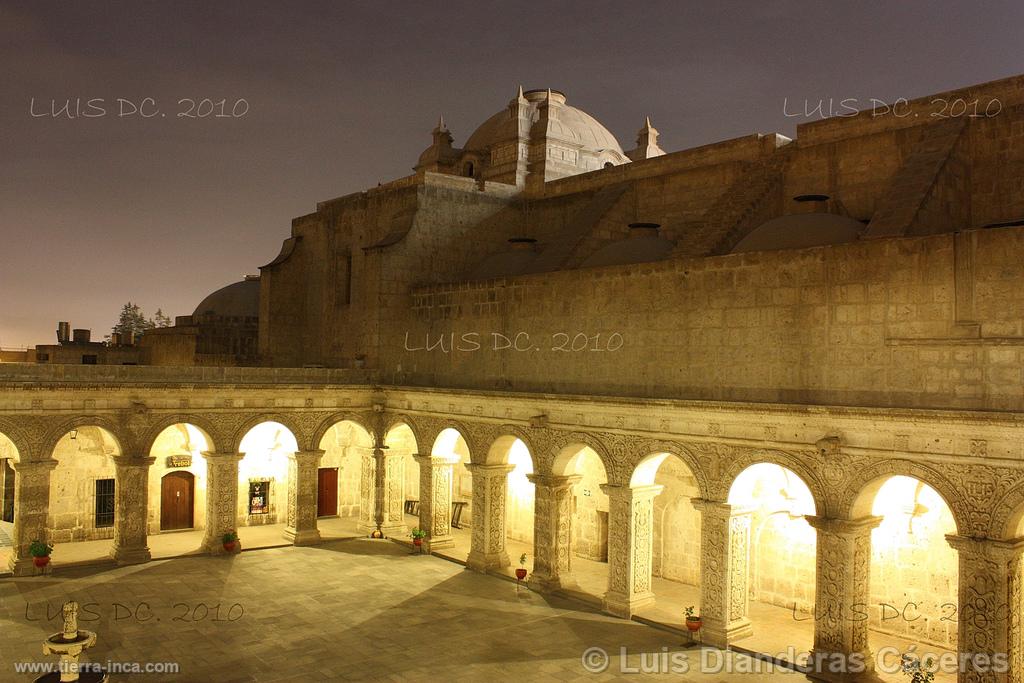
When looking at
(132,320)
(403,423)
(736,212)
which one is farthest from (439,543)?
(132,320)

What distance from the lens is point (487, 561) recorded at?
69.3 ft

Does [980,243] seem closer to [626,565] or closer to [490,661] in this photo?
[626,565]

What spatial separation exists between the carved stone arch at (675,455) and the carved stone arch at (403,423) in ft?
23.6

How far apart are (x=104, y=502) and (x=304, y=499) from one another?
576 centimetres

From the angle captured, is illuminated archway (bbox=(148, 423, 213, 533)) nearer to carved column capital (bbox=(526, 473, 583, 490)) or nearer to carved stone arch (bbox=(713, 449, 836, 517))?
carved column capital (bbox=(526, 473, 583, 490))

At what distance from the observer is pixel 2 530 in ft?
80.2

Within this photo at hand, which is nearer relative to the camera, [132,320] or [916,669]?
[916,669]

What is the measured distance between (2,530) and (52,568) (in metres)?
5.04

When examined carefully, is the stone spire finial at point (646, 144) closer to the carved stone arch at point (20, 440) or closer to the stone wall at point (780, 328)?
the stone wall at point (780, 328)

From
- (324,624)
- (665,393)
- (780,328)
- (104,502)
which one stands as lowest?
(324,624)

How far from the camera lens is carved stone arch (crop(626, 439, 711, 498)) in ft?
53.3

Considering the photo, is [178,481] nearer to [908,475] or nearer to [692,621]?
[692,621]

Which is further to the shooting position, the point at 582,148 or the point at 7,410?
the point at 582,148

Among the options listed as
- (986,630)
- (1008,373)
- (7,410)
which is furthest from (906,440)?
(7,410)
